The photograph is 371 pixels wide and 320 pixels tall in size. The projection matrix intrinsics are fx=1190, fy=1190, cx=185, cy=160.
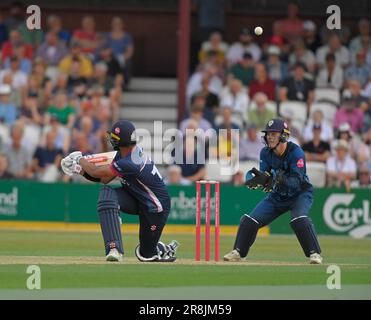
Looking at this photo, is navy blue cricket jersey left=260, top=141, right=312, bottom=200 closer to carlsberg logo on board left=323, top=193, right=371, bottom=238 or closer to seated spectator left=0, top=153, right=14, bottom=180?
carlsberg logo on board left=323, top=193, right=371, bottom=238

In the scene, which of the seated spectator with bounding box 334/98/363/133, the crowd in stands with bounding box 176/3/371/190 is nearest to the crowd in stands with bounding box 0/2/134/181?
the crowd in stands with bounding box 176/3/371/190

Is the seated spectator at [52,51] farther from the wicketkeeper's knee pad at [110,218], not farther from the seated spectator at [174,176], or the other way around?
the wicketkeeper's knee pad at [110,218]

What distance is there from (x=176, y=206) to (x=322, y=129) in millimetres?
3492

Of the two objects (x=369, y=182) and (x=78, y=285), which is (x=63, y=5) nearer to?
(x=369, y=182)

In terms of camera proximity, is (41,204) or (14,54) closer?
(41,204)

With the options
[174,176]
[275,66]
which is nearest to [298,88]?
[275,66]

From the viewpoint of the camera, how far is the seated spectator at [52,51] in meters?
26.5

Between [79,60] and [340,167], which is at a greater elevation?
A: [79,60]

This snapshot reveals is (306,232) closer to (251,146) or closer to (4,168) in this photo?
(251,146)

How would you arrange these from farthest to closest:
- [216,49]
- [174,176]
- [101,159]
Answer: [216,49] → [174,176] → [101,159]

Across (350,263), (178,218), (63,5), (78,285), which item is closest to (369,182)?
(178,218)

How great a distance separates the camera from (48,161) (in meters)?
24.2

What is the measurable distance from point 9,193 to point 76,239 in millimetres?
3628

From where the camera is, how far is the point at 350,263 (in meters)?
15.5
